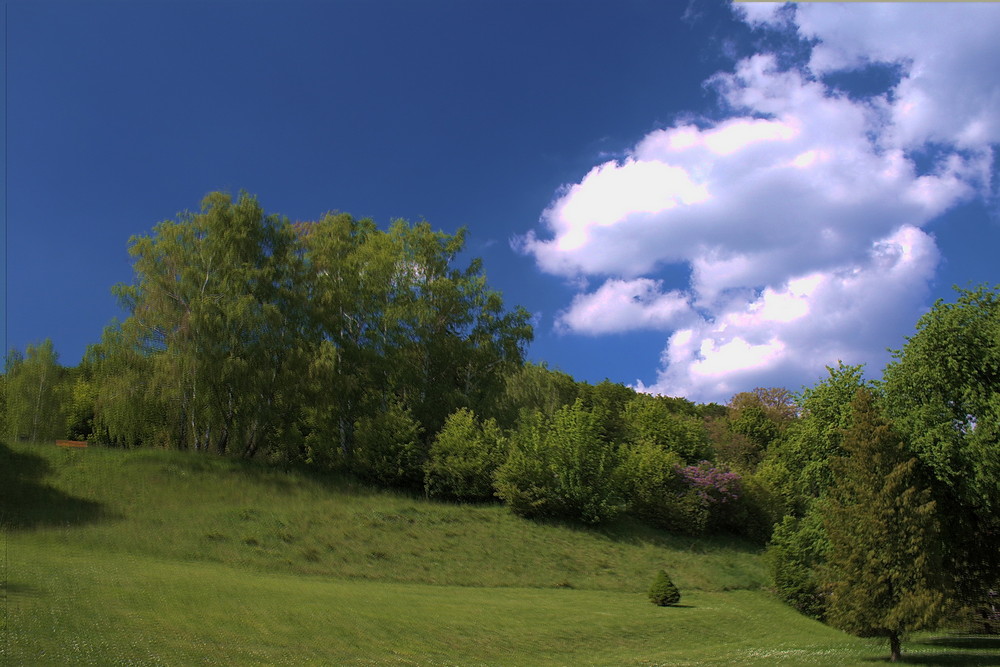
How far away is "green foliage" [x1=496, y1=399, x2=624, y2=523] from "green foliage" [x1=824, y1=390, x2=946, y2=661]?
2413cm

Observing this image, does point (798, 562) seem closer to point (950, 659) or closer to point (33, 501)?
point (950, 659)

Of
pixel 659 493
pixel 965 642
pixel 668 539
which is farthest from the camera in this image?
pixel 659 493

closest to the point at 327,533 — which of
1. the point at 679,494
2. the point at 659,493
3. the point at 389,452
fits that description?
the point at 389,452

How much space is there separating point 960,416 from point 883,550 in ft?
25.1

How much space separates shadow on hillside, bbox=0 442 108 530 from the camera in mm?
30094

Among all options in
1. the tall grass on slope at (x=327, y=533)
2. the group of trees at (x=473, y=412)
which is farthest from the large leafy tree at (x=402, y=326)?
the tall grass on slope at (x=327, y=533)

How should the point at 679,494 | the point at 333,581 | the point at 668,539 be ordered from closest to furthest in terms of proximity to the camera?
1. the point at 333,581
2. the point at 668,539
3. the point at 679,494

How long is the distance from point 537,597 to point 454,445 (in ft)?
66.1

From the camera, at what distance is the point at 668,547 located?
4325 cm

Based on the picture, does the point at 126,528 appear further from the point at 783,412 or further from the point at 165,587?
the point at 783,412

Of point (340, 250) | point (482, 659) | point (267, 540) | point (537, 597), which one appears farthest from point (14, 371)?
point (482, 659)

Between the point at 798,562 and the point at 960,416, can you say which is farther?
the point at 798,562

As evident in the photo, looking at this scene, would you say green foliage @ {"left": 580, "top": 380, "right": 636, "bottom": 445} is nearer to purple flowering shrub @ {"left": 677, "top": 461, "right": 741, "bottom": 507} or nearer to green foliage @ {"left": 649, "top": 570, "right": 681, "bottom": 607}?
purple flowering shrub @ {"left": 677, "top": 461, "right": 741, "bottom": 507}

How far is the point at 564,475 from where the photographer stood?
44.4m
